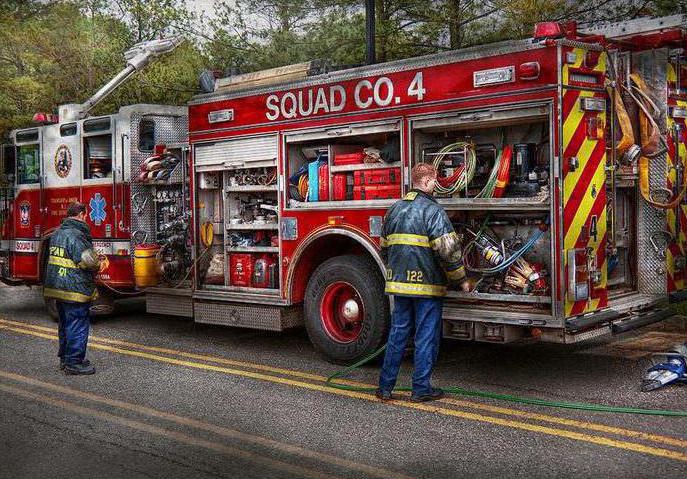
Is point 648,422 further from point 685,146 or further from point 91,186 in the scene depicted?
point 91,186

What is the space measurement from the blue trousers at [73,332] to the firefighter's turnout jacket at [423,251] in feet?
10.5

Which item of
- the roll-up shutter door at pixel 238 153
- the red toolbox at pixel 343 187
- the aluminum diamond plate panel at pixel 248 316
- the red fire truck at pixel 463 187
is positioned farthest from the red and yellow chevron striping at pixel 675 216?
the roll-up shutter door at pixel 238 153

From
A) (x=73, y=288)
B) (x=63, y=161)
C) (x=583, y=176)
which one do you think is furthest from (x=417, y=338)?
(x=63, y=161)

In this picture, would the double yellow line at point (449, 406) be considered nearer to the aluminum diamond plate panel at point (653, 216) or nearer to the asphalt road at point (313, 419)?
the asphalt road at point (313, 419)

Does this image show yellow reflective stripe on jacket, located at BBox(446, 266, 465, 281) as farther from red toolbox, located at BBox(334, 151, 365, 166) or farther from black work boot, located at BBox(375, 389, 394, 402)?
red toolbox, located at BBox(334, 151, 365, 166)

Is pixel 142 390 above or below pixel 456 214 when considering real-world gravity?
below

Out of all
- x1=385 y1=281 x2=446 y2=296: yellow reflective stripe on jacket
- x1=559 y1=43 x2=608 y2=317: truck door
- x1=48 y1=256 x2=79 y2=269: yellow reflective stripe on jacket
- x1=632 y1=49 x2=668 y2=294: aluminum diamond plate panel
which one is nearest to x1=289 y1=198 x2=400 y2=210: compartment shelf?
x1=385 y1=281 x2=446 y2=296: yellow reflective stripe on jacket

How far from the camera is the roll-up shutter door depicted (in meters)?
8.51

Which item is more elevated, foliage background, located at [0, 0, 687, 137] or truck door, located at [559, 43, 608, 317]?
foliage background, located at [0, 0, 687, 137]

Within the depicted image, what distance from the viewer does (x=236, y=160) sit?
887 centimetres

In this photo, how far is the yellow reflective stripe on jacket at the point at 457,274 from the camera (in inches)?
252

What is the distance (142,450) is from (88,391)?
77.0 inches

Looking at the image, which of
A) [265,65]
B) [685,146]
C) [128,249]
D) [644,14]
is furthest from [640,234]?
[265,65]

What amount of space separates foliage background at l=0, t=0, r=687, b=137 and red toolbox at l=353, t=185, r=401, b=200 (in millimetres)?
4835
